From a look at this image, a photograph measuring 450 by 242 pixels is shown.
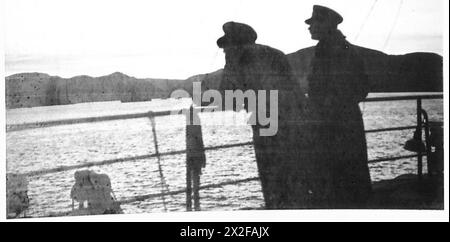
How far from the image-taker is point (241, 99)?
8.55 ft

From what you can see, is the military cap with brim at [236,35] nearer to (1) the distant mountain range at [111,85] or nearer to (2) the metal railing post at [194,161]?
(1) the distant mountain range at [111,85]

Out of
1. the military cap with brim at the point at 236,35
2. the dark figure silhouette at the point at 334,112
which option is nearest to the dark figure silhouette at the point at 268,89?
the military cap with brim at the point at 236,35

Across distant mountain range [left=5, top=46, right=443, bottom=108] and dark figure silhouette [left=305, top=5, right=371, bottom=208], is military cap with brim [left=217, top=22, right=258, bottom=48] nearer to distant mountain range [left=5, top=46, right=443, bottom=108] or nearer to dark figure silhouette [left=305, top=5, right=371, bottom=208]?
distant mountain range [left=5, top=46, right=443, bottom=108]

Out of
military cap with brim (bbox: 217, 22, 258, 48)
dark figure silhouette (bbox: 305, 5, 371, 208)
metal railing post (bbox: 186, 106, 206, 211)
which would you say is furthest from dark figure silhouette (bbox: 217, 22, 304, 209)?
metal railing post (bbox: 186, 106, 206, 211)

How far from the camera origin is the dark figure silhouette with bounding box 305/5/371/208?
2.64 meters

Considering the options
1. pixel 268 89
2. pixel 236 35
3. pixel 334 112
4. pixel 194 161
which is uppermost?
pixel 236 35

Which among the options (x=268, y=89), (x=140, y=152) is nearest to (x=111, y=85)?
(x=140, y=152)

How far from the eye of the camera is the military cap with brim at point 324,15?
2617 mm

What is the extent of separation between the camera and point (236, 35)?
2605 mm

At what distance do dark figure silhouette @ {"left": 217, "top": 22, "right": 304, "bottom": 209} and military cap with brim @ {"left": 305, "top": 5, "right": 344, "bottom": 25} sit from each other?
259 millimetres
